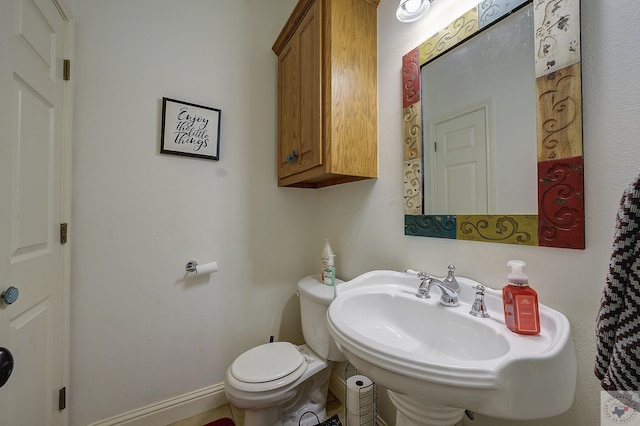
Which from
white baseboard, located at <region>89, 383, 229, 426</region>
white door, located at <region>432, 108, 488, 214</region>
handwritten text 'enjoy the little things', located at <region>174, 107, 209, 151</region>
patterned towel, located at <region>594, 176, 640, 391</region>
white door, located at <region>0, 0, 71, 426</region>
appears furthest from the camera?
handwritten text 'enjoy the little things', located at <region>174, 107, 209, 151</region>

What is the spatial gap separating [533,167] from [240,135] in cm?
137

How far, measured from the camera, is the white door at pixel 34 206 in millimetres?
666

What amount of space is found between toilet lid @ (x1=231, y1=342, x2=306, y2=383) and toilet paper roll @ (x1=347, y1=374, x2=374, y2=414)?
0.23 metres

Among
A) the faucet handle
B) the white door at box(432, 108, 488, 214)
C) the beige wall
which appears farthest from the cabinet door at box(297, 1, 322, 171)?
the faucet handle

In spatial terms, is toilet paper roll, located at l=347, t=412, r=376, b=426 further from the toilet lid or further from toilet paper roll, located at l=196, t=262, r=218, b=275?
toilet paper roll, located at l=196, t=262, r=218, b=275

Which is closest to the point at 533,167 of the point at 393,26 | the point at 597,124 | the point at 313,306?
the point at 597,124

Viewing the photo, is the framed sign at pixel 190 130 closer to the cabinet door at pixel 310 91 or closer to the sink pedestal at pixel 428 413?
the cabinet door at pixel 310 91

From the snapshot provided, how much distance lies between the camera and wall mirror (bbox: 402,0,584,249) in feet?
1.92

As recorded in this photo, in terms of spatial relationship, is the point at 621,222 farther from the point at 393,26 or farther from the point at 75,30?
the point at 75,30

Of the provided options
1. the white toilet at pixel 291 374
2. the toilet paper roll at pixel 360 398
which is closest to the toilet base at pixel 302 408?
the white toilet at pixel 291 374

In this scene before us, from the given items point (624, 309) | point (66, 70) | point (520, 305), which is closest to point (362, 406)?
point (520, 305)

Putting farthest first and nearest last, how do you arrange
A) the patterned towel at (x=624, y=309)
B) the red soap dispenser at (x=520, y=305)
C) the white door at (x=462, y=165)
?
the white door at (x=462, y=165) → the red soap dispenser at (x=520, y=305) → the patterned towel at (x=624, y=309)

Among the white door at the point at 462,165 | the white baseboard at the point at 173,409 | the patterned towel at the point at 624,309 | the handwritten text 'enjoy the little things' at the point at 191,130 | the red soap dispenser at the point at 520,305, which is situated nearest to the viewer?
the patterned towel at the point at 624,309

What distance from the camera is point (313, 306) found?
120cm
